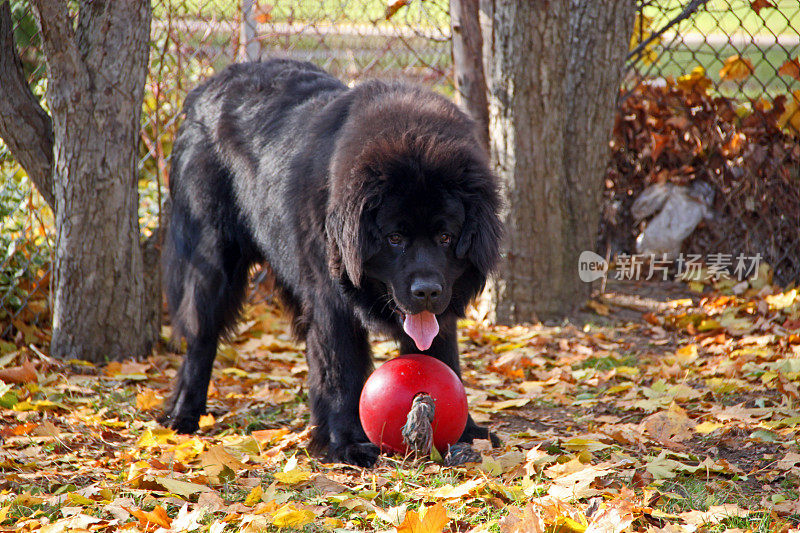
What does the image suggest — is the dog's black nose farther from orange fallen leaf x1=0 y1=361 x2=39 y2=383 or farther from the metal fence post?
the metal fence post

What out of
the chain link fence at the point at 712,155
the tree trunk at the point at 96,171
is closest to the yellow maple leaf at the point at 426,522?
the tree trunk at the point at 96,171

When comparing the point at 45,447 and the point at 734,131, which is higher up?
the point at 734,131

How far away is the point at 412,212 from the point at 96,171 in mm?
2180

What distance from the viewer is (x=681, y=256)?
6121 millimetres

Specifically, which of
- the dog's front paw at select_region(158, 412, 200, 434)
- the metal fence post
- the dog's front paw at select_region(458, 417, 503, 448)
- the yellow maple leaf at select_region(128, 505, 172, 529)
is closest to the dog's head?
the dog's front paw at select_region(458, 417, 503, 448)

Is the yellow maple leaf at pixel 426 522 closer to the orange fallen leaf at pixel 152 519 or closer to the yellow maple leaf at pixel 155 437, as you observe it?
the orange fallen leaf at pixel 152 519

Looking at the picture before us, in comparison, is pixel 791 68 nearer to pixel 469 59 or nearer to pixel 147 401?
pixel 469 59

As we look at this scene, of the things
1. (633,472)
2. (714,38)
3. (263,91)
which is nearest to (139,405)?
(263,91)

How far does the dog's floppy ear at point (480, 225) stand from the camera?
3.08m

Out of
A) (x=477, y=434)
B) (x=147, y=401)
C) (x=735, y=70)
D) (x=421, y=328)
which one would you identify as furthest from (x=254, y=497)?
(x=735, y=70)

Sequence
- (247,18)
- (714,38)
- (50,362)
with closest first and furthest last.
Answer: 1. (50,362)
2. (247,18)
3. (714,38)

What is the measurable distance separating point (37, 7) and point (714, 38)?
14724mm

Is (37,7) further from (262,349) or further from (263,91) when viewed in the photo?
(262,349)

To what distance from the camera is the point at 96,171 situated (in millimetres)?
4320
